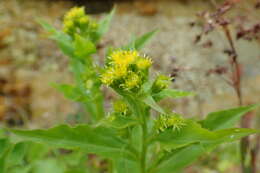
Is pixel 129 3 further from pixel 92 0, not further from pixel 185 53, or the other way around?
pixel 185 53

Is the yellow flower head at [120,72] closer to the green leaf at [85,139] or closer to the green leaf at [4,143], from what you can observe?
the green leaf at [85,139]

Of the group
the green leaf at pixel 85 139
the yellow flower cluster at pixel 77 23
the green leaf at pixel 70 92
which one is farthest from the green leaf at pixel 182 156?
the yellow flower cluster at pixel 77 23

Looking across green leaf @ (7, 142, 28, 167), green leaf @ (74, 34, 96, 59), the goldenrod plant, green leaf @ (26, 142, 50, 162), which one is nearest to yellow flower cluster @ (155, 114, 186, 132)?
the goldenrod plant

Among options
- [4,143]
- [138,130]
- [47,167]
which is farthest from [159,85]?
[47,167]

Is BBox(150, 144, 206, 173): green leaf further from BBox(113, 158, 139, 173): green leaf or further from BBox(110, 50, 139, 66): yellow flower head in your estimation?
BBox(110, 50, 139, 66): yellow flower head

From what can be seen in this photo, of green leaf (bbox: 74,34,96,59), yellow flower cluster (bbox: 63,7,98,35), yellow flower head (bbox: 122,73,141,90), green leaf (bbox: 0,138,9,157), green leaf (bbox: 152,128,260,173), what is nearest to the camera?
yellow flower head (bbox: 122,73,141,90)

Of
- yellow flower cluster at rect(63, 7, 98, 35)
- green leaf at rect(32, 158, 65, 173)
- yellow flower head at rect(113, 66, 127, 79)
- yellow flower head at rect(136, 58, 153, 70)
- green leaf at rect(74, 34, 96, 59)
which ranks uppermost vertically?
yellow flower cluster at rect(63, 7, 98, 35)

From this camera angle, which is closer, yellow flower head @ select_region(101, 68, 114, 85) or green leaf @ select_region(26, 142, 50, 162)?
yellow flower head @ select_region(101, 68, 114, 85)
